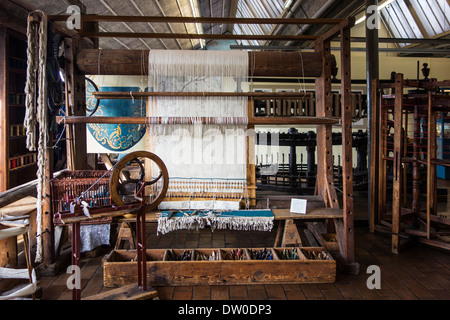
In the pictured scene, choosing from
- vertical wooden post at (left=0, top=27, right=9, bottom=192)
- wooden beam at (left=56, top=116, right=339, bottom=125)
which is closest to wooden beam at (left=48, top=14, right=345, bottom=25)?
wooden beam at (left=56, top=116, right=339, bottom=125)

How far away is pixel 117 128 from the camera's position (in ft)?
11.0

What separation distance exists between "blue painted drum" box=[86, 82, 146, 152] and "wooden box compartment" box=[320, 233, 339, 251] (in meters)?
2.07

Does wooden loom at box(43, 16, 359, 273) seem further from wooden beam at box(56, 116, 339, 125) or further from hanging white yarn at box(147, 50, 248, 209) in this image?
hanging white yarn at box(147, 50, 248, 209)

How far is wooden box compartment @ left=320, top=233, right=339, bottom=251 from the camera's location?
2.87 meters

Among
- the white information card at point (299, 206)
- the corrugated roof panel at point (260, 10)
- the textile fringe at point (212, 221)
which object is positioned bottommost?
the textile fringe at point (212, 221)

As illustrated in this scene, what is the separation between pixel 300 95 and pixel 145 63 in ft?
4.75

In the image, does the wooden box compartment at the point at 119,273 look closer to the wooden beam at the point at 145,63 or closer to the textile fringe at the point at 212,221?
the textile fringe at the point at 212,221

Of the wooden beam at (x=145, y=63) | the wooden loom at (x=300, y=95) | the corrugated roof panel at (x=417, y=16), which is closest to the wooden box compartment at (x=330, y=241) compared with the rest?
the wooden loom at (x=300, y=95)

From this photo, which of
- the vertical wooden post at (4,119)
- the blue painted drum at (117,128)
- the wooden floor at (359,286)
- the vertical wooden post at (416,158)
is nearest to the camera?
the wooden floor at (359,286)

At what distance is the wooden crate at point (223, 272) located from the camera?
245 centimetres

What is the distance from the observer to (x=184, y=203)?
2.89 metres

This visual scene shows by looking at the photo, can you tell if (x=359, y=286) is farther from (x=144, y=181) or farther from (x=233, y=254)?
(x=144, y=181)

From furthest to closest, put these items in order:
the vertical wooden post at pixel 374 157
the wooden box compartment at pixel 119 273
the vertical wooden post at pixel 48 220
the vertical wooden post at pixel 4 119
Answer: the vertical wooden post at pixel 4 119, the vertical wooden post at pixel 374 157, the vertical wooden post at pixel 48 220, the wooden box compartment at pixel 119 273
